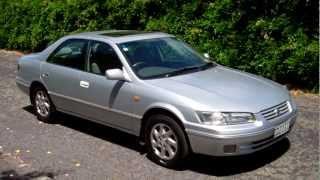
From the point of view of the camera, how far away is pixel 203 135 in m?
6.18

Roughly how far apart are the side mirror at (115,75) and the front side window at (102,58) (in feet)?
0.91

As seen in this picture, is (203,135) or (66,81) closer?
(203,135)

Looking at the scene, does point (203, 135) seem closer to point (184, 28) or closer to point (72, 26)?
point (184, 28)

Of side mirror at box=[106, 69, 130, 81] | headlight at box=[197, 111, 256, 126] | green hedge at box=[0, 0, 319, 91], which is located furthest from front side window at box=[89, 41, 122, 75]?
green hedge at box=[0, 0, 319, 91]

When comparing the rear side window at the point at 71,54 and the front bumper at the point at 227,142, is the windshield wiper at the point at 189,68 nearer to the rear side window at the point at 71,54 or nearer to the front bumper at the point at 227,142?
the front bumper at the point at 227,142

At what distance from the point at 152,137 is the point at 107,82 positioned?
1.09 m

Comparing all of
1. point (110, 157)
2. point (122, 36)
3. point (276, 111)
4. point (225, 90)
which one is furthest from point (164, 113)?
point (122, 36)

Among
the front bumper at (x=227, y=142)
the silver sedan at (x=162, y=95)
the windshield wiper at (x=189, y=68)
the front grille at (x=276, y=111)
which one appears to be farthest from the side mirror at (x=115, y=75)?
the front grille at (x=276, y=111)

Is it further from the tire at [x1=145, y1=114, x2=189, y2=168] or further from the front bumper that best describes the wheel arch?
the front bumper

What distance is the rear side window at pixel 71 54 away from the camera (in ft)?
26.6

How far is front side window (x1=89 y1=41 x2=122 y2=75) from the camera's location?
7.53 m

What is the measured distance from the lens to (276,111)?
21.4ft

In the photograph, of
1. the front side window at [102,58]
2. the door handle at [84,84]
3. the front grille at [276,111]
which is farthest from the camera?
the door handle at [84,84]

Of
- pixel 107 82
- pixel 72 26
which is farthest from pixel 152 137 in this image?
pixel 72 26
